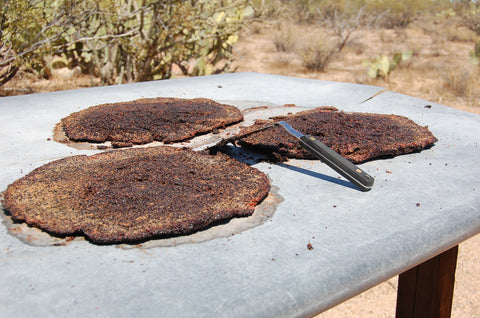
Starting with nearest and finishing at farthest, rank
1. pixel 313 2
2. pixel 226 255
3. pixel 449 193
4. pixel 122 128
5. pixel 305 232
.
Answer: pixel 226 255 < pixel 305 232 < pixel 449 193 < pixel 122 128 < pixel 313 2

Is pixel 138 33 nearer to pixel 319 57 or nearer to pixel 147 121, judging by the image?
pixel 147 121

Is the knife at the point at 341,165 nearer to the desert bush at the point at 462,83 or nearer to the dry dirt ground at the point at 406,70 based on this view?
the dry dirt ground at the point at 406,70

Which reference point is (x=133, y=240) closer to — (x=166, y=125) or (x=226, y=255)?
(x=226, y=255)

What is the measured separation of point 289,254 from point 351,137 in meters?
0.88

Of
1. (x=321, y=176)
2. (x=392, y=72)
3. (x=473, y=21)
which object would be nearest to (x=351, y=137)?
(x=321, y=176)

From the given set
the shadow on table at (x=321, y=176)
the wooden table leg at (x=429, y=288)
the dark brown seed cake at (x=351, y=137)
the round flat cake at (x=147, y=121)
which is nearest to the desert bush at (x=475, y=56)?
the dark brown seed cake at (x=351, y=137)

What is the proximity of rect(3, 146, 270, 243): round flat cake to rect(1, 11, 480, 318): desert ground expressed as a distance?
1538 millimetres

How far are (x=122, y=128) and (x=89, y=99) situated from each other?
2.36 ft

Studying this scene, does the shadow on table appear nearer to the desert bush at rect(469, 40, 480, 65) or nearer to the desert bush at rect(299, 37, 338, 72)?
the desert bush at rect(469, 40, 480, 65)

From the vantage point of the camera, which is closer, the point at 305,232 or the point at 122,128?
the point at 305,232

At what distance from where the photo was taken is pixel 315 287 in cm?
101

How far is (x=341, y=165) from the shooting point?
59.8 inches

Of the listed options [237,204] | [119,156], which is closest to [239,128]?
[119,156]

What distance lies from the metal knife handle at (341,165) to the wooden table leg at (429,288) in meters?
0.60
